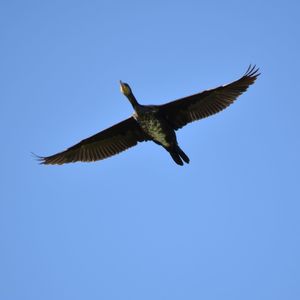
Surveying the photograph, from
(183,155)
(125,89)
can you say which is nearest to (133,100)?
(125,89)

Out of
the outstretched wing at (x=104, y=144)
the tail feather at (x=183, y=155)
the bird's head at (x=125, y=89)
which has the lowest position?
the tail feather at (x=183, y=155)

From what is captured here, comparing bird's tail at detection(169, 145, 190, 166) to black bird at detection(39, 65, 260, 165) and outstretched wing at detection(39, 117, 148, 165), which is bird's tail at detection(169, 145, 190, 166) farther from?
outstretched wing at detection(39, 117, 148, 165)

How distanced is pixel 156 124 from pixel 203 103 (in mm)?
1255

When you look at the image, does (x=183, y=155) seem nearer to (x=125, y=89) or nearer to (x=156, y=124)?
(x=156, y=124)

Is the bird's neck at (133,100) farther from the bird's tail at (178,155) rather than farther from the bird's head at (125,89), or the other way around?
the bird's tail at (178,155)

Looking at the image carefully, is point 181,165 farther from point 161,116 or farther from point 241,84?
point 241,84

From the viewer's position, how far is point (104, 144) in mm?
17672

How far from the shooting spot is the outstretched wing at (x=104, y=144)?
1731cm

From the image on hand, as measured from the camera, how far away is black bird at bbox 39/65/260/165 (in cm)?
1648

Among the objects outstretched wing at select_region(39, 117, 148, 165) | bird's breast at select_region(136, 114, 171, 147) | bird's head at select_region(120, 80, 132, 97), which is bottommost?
bird's breast at select_region(136, 114, 171, 147)

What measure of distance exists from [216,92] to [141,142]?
6.80 feet

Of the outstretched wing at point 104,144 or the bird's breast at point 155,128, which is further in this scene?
the outstretched wing at point 104,144

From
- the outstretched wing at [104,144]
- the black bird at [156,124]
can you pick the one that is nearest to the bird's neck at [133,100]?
the black bird at [156,124]

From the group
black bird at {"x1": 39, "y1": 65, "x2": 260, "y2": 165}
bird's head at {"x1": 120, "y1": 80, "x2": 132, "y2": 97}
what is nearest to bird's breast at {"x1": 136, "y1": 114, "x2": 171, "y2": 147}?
black bird at {"x1": 39, "y1": 65, "x2": 260, "y2": 165}
